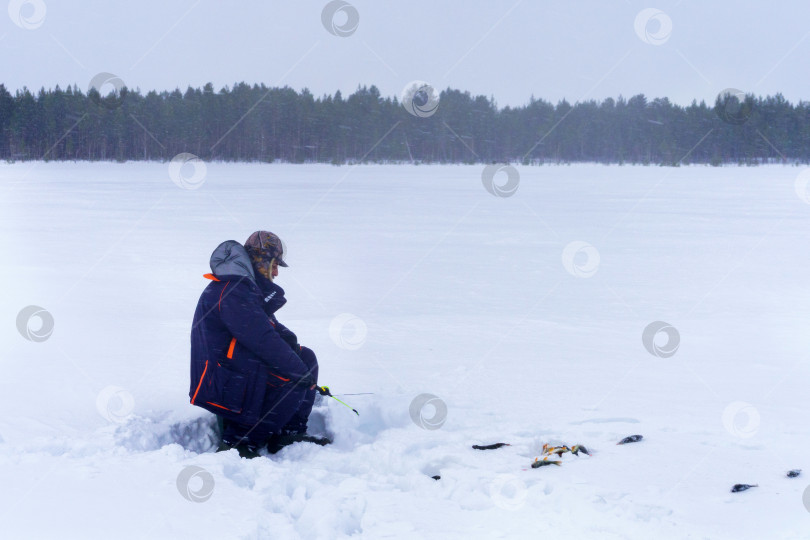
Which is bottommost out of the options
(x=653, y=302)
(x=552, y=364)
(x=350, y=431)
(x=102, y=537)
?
(x=102, y=537)

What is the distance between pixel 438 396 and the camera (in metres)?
4.66

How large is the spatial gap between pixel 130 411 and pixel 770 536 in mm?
3216

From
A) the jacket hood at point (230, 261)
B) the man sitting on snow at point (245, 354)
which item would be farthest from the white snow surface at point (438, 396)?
the jacket hood at point (230, 261)

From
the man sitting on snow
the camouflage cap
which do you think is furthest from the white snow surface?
the camouflage cap

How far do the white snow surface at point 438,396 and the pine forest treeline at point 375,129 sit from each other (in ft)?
204

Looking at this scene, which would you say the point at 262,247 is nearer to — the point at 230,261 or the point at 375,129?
the point at 230,261

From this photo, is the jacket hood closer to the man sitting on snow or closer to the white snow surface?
the man sitting on snow

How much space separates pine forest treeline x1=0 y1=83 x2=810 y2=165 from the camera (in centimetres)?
7312

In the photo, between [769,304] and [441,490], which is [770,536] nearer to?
[441,490]

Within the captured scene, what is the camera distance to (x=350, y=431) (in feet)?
13.5

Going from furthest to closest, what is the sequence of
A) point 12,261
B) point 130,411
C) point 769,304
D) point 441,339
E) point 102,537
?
point 12,261 → point 769,304 → point 441,339 → point 130,411 → point 102,537

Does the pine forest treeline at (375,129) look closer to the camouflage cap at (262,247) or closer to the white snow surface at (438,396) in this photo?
the white snow surface at (438,396)

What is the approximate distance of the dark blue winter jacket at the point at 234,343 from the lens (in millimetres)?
3520

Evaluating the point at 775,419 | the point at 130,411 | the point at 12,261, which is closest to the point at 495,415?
the point at 775,419
